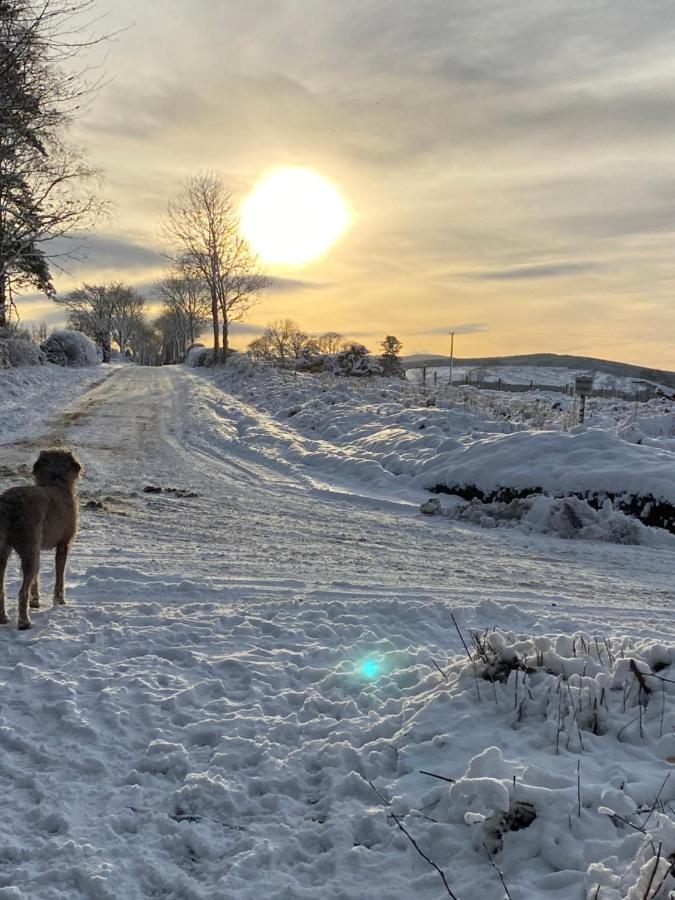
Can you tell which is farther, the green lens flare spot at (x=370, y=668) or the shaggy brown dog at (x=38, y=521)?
the shaggy brown dog at (x=38, y=521)

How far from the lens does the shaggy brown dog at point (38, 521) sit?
430 centimetres

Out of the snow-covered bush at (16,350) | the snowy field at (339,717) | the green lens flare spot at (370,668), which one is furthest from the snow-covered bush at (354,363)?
the green lens flare spot at (370,668)

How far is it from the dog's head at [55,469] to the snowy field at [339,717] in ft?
3.20

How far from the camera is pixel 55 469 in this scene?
5.08 metres

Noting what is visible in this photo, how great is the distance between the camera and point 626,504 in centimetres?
869

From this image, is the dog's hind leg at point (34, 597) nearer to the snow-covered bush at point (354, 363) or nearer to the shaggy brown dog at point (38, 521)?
the shaggy brown dog at point (38, 521)

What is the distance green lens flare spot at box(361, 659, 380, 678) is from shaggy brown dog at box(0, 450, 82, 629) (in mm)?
Result: 2463

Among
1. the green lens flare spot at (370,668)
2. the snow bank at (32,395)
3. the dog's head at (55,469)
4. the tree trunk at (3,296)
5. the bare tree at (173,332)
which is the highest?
the bare tree at (173,332)

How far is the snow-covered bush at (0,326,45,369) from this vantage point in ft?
84.3

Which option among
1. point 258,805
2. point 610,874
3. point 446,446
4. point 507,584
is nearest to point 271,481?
point 446,446

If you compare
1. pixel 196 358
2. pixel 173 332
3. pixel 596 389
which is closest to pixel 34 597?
pixel 196 358

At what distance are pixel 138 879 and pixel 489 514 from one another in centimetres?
744

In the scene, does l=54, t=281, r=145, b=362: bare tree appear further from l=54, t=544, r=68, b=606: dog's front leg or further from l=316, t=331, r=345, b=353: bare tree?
l=54, t=544, r=68, b=606: dog's front leg

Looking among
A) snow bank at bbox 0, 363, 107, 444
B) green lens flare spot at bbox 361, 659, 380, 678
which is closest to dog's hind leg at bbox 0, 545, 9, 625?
green lens flare spot at bbox 361, 659, 380, 678
